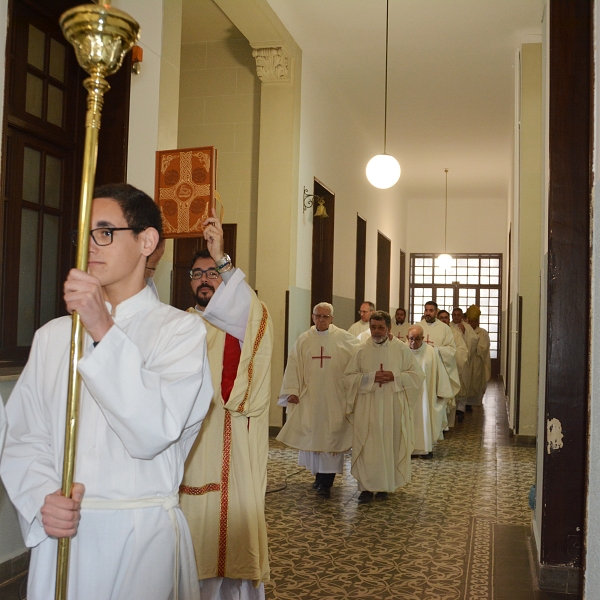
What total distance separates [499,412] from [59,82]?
10.8 metres

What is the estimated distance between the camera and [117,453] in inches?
78.0

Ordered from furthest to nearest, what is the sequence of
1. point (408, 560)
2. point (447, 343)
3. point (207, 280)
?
point (447, 343), point (408, 560), point (207, 280)

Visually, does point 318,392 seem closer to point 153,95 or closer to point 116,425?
point 153,95

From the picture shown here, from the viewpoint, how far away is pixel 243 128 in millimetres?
9930

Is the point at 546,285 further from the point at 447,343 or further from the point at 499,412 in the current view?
the point at 499,412

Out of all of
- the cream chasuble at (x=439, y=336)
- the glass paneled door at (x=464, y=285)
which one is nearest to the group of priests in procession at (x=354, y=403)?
the cream chasuble at (x=439, y=336)

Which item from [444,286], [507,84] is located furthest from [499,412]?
[444,286]

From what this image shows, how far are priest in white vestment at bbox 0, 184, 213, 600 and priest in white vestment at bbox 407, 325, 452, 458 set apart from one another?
692 cm

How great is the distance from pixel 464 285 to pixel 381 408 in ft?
50.3

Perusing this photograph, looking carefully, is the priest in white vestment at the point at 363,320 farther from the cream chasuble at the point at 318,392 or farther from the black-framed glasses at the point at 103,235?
the black-framed glasses at the point at 103,235

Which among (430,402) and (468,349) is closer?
(430,402)

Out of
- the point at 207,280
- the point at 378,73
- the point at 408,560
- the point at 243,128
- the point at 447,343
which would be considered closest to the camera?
the point at 207,280

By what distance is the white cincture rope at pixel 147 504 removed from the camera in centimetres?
197

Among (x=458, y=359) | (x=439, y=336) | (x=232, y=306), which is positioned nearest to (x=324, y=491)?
(x=232, y=306)
